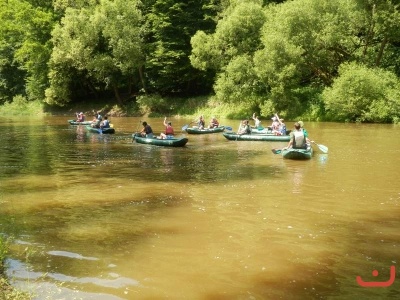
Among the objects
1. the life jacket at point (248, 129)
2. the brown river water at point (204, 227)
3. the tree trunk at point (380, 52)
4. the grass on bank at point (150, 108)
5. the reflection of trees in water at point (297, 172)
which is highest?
the tree trunk at point (380, 52)

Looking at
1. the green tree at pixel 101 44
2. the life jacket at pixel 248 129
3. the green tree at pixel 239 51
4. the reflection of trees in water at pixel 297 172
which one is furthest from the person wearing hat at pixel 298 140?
the green tree at pixel 101 44

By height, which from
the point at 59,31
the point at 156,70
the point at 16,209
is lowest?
the point at 16,209

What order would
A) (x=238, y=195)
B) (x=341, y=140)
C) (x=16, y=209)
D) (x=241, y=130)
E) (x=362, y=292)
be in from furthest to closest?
(x=241, y=130)
(x=341, y=140)
(x=238, y=195)
(x=16, y=209)
(x=362, y=292)

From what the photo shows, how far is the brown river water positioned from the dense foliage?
16.8m

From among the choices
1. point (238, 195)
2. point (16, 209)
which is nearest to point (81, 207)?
point (16, 209)

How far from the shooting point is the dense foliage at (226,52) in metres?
30.4

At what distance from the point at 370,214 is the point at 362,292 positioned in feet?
12.0

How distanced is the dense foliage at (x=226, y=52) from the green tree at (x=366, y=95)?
0.07 meters

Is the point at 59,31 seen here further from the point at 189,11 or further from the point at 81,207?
the point at 81,207

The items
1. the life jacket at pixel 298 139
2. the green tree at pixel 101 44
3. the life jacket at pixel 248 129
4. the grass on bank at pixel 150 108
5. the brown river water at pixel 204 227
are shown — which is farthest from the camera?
the green tree at pixel 101 44

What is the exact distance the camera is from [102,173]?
540 inches

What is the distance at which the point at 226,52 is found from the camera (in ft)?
118

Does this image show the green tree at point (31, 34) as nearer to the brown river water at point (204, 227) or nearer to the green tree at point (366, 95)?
the green tree at point (366, 95)

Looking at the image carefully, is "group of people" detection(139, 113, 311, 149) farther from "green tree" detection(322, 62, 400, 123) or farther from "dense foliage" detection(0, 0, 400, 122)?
"dense foliage" detection(0, 0, 400, 122)
